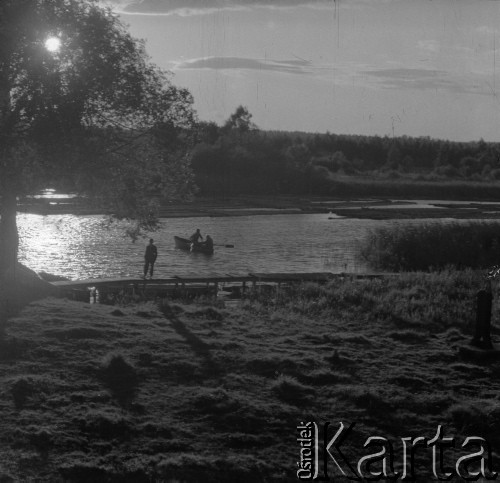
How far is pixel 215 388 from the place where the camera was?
1544 centimetres

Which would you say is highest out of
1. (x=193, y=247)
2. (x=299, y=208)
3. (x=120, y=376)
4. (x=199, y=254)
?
(x=299, y=208)

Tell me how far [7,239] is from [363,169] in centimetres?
14219

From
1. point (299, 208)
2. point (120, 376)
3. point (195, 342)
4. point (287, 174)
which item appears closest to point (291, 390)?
point (120, 376)

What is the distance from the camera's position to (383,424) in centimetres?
1439

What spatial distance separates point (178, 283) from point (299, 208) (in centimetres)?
6007

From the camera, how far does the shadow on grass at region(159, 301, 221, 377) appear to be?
55.5 feet

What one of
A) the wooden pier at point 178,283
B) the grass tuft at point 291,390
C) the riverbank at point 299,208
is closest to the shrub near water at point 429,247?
the wooden pier at point 178,283

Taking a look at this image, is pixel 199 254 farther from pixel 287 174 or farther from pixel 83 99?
pixel 287 174

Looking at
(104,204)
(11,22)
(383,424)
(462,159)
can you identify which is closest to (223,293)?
(104,204)

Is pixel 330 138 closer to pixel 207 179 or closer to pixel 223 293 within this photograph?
pixel 207 179

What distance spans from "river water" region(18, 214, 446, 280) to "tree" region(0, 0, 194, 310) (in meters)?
6.53

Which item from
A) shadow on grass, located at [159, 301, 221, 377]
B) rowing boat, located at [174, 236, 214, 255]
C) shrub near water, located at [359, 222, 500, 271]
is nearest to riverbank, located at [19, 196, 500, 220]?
rowing boat, located at [174, 236, 214, 255]

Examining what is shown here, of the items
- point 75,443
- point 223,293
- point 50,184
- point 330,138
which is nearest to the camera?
point 75,443

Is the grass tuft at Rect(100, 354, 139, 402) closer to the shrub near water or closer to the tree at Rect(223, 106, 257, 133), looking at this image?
the shrub near water
